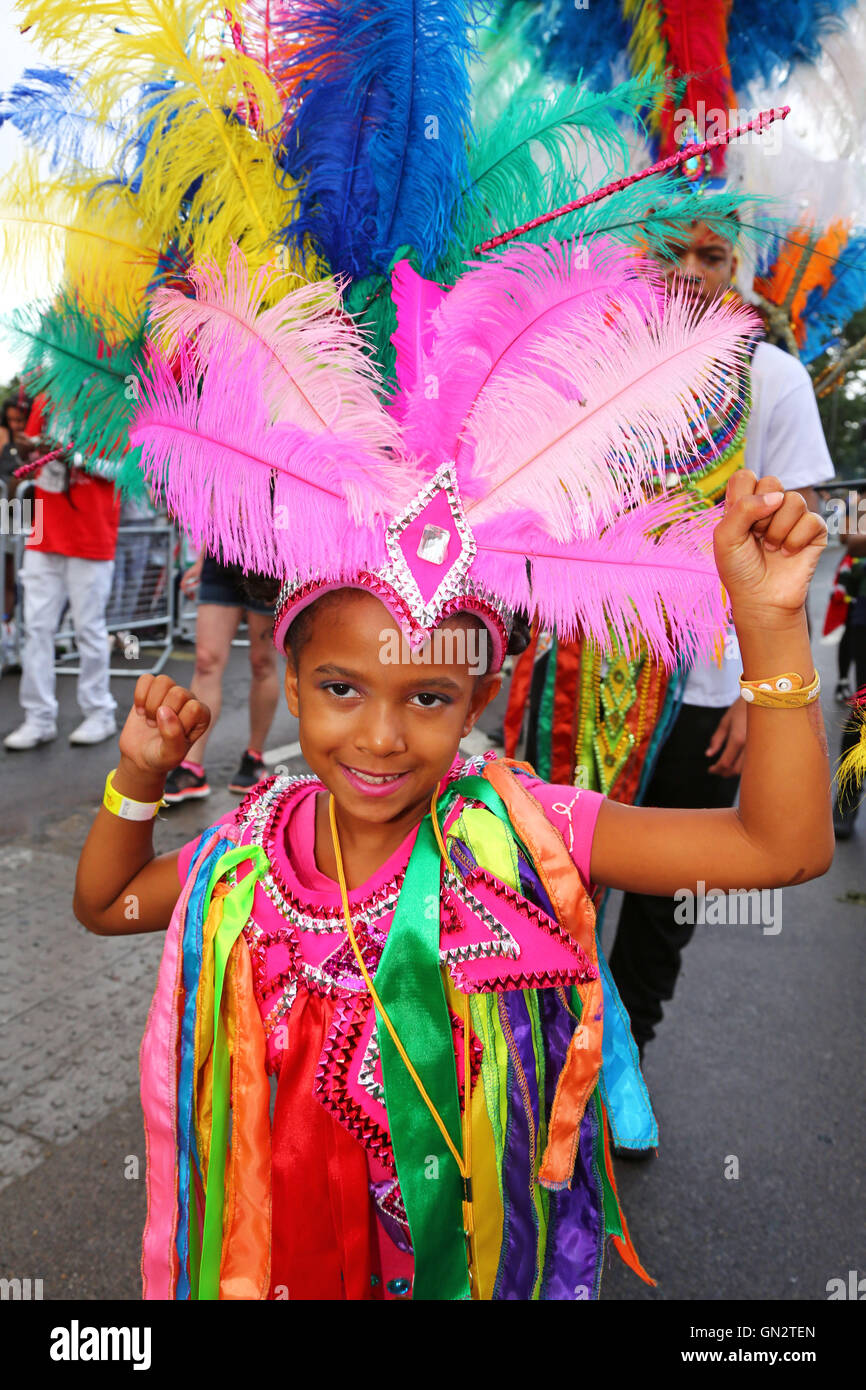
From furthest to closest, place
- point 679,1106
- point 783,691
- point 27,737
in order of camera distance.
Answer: point 27,737 < point 679,1106 < point 783,691

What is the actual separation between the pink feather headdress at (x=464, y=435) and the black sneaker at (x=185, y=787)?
130 inches

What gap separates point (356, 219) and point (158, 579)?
7.18 meters

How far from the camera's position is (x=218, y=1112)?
1.37 m

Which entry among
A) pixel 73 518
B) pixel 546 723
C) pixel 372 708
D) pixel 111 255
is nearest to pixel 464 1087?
pixel 372 708

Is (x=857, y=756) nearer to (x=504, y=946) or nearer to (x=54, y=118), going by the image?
(x=504, y=946)

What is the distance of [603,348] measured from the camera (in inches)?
48.3

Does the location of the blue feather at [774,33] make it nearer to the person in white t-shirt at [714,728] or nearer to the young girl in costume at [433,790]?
the person in white t-shirt at [714,728]

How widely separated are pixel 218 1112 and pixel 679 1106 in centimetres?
164

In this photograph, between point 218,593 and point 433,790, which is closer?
point 433,790

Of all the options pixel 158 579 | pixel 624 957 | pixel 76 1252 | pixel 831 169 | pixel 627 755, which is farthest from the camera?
pixel 158 579

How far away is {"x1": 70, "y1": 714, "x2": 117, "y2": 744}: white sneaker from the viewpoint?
5.21m

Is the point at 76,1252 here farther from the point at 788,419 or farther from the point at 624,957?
the point at 788,419

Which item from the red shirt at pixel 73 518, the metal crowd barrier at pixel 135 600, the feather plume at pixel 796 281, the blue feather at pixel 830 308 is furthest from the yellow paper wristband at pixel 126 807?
the metal crowd barrier at pixel 135 600

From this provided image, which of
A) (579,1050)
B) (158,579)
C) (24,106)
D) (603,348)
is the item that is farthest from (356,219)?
(158,579)
